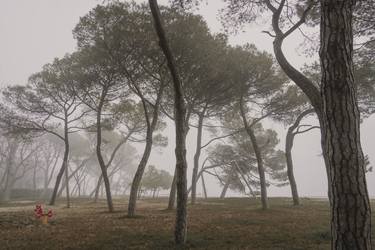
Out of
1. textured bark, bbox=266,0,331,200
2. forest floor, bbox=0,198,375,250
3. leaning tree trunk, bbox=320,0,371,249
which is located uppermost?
Result: textured bark, bbox=266,0,331,200

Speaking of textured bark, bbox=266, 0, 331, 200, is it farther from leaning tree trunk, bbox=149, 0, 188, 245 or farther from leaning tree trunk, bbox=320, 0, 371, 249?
leaning tree trunk, bbox=149, 0, 188, 245

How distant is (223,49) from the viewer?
2066 cm

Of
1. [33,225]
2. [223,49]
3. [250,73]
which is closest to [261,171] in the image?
[250,73]

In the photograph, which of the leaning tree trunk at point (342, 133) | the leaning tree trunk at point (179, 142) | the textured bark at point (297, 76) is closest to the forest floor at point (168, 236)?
the leaning tree trunk at point (179, 142)

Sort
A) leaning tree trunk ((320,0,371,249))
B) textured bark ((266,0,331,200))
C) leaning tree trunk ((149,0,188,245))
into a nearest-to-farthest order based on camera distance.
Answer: leaning tree trunk ((320,0,371,249))
textured bark ((266,0,331,200))
leaning tree trunk ((149,0,188,245))

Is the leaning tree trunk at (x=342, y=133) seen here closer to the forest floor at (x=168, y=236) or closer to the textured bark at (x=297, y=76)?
the textured bark at (x=297, y=76)

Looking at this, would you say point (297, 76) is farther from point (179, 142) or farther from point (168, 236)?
point (168, 236)

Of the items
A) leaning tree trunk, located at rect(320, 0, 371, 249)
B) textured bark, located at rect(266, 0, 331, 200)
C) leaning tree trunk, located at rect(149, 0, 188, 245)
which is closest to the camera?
leaning tree trunk, located at rect(320, 0, 371, 249)

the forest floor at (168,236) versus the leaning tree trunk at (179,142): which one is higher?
the leaning tree trunk at (179,142)

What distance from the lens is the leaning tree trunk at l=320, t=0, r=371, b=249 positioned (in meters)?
4.41

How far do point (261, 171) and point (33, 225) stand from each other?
41.4 ft

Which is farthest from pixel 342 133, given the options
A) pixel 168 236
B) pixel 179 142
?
pixel 168 236

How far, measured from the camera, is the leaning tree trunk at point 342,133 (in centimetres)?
441

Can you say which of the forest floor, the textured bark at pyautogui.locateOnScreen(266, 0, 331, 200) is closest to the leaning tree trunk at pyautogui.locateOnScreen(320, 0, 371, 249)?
the textured bark at pyautogui.locateOnScreen(266, 0, 331, 200)
